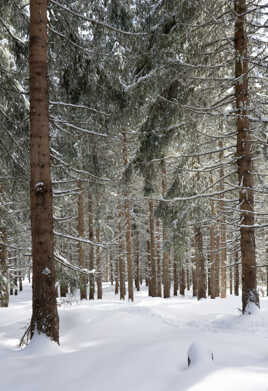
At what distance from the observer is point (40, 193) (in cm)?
515

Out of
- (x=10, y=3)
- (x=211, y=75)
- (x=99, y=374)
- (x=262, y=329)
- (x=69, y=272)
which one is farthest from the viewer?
(x=211, y=75)

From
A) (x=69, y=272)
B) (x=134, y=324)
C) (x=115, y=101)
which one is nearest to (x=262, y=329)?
(x=134, y=324)

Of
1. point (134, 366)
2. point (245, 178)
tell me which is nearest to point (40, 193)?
point (134, 366)

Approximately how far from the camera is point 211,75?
335 inches

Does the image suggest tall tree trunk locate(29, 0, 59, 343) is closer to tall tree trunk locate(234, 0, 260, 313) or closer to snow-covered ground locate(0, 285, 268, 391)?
snow-covered ground locate(0, 285, 268, 391)

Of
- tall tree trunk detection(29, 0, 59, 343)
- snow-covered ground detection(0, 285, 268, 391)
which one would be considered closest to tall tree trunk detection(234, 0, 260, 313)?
snow-covered ground detection(0, 285, 268, 391)

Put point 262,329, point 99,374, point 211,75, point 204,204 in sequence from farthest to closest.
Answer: point 204,204 < point 211,75 < point 262,329 < point 99,374

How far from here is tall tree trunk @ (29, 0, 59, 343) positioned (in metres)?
4.97

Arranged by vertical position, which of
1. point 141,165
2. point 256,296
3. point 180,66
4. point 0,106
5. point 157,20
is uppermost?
point 157,20

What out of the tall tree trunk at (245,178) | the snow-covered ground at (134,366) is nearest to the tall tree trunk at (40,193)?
the snow-covered ground at (134,366)

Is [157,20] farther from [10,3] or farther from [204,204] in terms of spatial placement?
[204,204]

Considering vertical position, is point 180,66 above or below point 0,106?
above

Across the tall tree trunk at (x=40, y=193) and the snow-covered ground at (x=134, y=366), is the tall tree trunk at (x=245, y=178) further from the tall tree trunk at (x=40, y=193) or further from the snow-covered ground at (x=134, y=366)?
the tall tree trunk at (x=40, y=193)

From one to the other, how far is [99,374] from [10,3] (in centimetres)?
669
